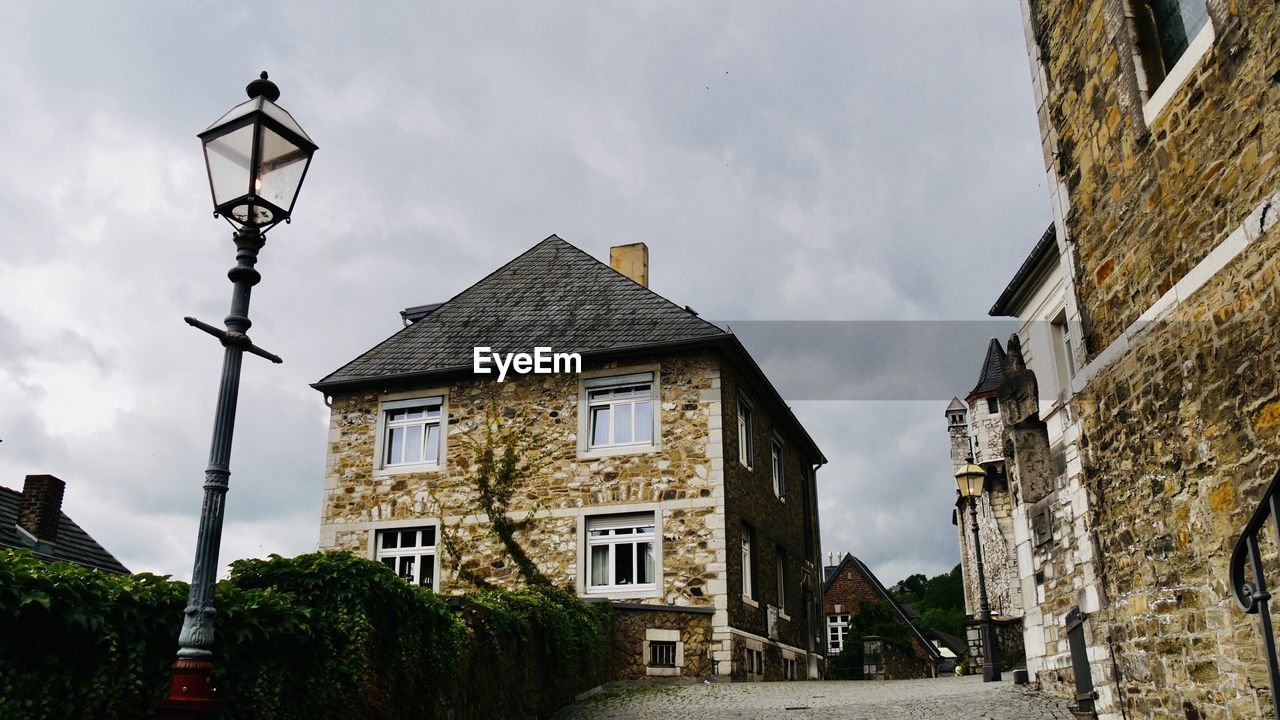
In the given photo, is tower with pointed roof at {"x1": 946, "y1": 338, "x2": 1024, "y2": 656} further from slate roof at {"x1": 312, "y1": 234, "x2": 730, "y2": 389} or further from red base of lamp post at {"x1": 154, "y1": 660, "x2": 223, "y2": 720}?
red base of lamp post at {"x1": 154, "y1": 660, "x2": 223, "y2": 720}

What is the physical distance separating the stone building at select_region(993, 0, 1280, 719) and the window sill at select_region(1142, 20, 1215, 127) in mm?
16

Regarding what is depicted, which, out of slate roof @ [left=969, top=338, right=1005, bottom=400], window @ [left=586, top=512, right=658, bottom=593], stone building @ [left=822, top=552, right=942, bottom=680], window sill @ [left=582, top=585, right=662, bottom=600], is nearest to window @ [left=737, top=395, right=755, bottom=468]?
window @ [left=586, top=512, right=658, bottom=593]

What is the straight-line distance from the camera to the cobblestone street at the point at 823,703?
10.4 m

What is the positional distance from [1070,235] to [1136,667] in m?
3.42

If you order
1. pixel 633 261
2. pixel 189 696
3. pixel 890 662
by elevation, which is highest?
pixel 633 261

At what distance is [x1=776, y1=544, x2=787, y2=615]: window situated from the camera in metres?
19.3

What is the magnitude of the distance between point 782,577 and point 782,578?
0.02m

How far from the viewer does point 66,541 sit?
20734 mm

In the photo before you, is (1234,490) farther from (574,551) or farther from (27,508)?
(27,508)

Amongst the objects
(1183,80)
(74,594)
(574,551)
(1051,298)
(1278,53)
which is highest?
(1051,298)

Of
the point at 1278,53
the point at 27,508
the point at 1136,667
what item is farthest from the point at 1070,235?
the point at 27,508

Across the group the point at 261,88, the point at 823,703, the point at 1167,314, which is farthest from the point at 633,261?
the point at 261,88

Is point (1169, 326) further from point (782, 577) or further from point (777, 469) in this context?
point (777, 469)

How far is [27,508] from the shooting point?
19.8 metres
